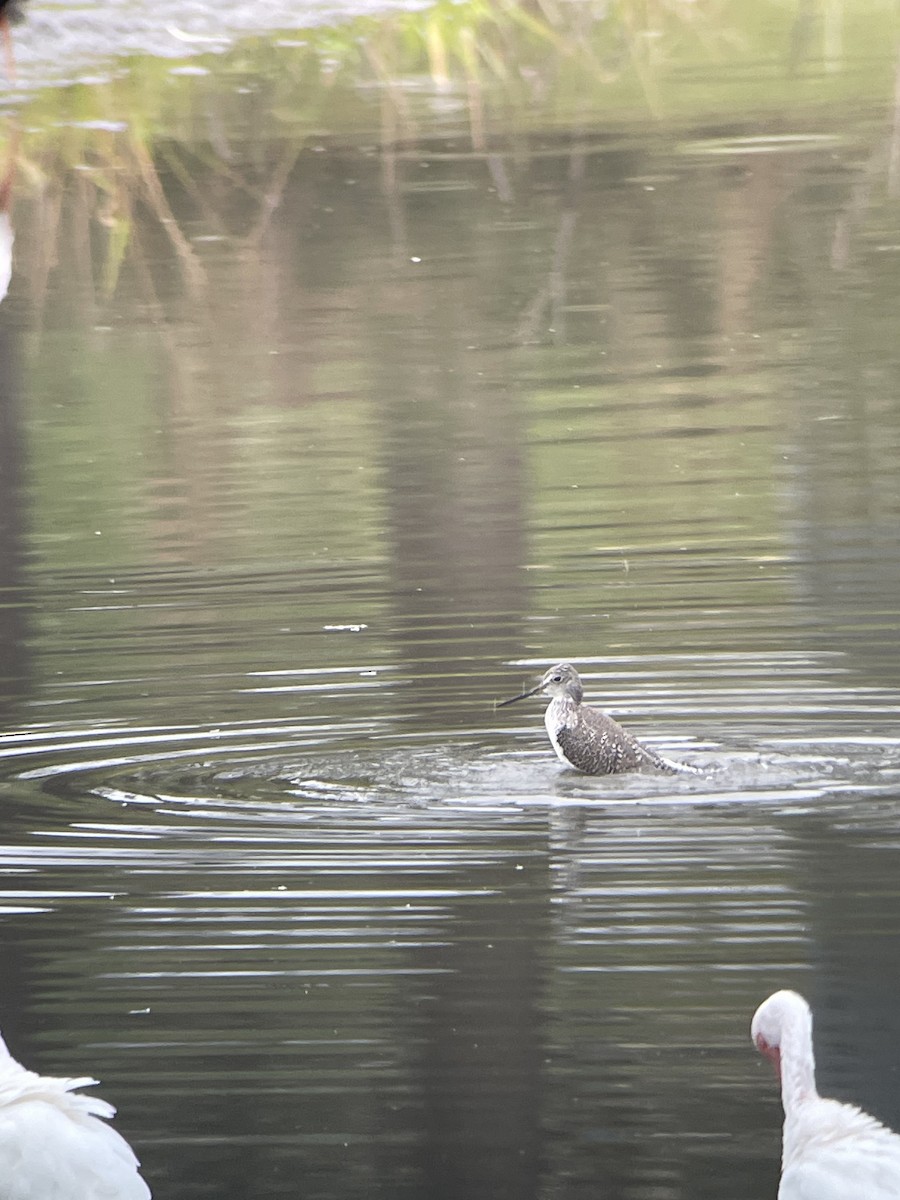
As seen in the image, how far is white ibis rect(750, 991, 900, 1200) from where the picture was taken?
5617mm

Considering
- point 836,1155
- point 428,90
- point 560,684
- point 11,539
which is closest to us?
point 836,1155

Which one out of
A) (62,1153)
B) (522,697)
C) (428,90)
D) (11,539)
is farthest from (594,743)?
(428,90)

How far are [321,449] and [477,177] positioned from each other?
5.78 meters

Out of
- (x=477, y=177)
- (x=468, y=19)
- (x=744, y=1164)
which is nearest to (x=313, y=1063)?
(x=744, y=1164)

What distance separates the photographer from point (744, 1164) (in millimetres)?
6441

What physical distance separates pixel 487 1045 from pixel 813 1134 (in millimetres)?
1297

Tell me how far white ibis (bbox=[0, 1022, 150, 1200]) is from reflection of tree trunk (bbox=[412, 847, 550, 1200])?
0.80 meters

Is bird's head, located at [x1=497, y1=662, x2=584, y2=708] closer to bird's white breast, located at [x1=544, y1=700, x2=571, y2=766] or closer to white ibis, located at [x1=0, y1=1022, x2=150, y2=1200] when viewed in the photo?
bird's white breast, located at [x1=544, y1=700, x2=571, y2=766]

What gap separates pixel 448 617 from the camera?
38.7ft

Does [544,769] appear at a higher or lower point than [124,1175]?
lower

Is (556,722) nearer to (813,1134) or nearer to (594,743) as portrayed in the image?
(594,743)

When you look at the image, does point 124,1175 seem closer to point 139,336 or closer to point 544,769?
point 544,769

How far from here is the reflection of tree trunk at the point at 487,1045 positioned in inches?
253

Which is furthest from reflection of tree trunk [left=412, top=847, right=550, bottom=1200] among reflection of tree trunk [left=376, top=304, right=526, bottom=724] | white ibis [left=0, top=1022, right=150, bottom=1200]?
reflection of tree trunk [left=376, top=304, right=526, bottom=724]
